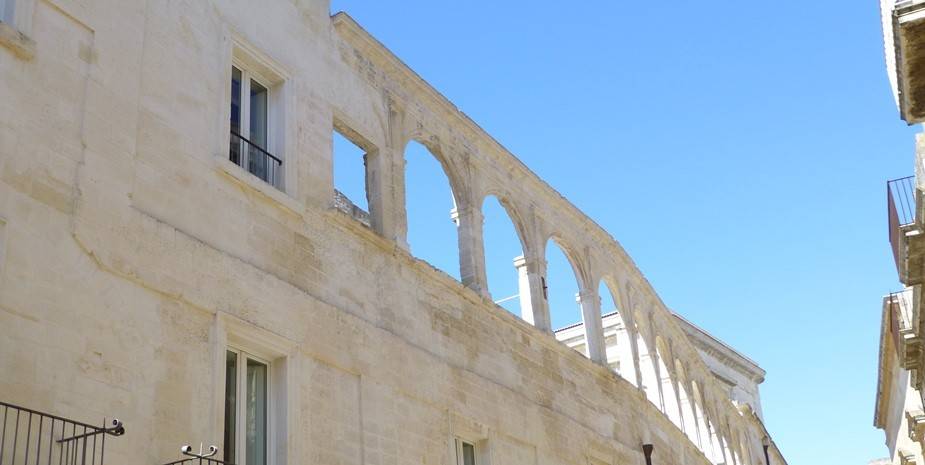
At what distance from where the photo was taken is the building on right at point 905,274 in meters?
11.0

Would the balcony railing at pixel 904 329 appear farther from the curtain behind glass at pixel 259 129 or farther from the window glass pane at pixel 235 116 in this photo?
the window glass pane at pixel 235 116

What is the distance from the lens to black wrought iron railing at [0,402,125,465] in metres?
7.16

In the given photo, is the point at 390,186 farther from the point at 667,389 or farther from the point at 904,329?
Answer: the point at 904,329

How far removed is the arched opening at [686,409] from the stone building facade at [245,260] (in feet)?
24.6

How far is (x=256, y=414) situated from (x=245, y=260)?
1410 mm

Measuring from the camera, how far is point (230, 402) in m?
9.52

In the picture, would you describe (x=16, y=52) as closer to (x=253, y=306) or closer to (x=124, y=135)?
(x=124, y=135)

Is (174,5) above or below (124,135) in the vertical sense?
above

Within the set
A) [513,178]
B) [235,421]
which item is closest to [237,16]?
[235,421]

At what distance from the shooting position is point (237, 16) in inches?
441

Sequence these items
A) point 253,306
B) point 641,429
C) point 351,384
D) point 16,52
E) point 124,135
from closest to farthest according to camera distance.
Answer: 1. point 16,52
2. point 124,135
3. point 253,306
4. point 351,384
5. point 641,429

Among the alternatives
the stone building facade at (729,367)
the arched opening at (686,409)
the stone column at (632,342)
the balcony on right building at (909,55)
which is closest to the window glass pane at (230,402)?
the balcony on right building at (909,55)

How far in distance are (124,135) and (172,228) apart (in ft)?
2.87

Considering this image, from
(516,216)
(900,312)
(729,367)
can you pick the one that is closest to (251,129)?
(516,216)
